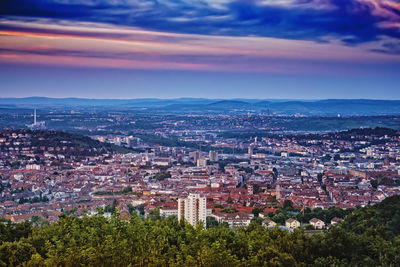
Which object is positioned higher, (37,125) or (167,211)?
(167,211)

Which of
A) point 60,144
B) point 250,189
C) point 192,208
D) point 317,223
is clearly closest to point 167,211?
point 192,208

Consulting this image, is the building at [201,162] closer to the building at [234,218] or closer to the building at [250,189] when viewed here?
the building at [250,189]

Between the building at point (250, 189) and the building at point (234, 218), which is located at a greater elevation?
the building at point (234, 218)

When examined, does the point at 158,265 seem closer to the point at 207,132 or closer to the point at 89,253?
the point at 89,253

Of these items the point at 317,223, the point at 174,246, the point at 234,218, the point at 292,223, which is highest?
the point at 174,246

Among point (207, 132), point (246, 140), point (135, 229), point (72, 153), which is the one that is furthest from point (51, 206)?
point (207, 132)

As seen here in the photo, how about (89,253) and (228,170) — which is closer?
(89,253)

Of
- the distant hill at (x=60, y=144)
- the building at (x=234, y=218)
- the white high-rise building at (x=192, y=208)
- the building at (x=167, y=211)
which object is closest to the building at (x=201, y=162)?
the distant hill at (x=60, y=144)

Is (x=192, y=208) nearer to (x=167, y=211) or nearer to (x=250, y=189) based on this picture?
(x=167, y=211)

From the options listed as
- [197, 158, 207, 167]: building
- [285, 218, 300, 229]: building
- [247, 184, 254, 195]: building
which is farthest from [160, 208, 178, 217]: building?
[197, 158, 207, 167]: building
